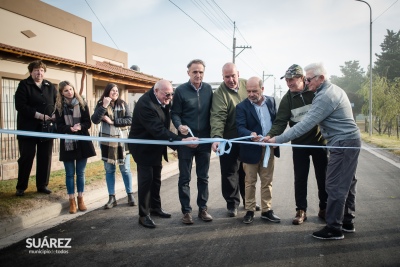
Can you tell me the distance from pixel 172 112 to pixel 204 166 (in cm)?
92

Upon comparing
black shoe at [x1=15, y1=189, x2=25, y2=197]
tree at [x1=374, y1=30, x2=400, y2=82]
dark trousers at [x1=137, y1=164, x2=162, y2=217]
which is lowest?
black shoe at [x1=15, y1=189, x2=25, y2=197]

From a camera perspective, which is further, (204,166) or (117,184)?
(117,184)

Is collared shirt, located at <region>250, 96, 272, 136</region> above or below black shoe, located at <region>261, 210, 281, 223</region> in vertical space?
above

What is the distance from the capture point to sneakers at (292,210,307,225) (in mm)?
4203

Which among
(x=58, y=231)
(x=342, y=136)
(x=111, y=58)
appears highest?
(x=111, y=58)

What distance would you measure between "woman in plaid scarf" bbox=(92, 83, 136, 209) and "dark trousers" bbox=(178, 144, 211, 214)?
1218 mm

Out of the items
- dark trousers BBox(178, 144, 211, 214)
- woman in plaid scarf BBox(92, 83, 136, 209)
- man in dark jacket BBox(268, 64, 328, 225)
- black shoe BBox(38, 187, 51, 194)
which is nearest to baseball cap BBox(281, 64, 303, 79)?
man in dark jacket BBox(268, 64, 328, 225)

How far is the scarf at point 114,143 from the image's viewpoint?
16.8 ft

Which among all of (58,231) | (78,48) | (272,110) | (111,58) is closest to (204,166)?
(272,110)

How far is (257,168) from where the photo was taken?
4.52 m

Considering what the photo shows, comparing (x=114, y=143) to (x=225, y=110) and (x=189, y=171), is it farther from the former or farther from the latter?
(x=225, y=110)

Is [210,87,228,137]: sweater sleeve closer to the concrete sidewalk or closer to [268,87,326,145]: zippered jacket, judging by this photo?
[268,87,326,145]: zippered jacket

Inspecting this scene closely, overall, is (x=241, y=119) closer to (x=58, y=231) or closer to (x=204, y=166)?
(x=204, y=166)

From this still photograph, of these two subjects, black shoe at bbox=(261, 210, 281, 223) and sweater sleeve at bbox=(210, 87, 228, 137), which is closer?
black shoe at bbox=(261, 210, 281, 223)
